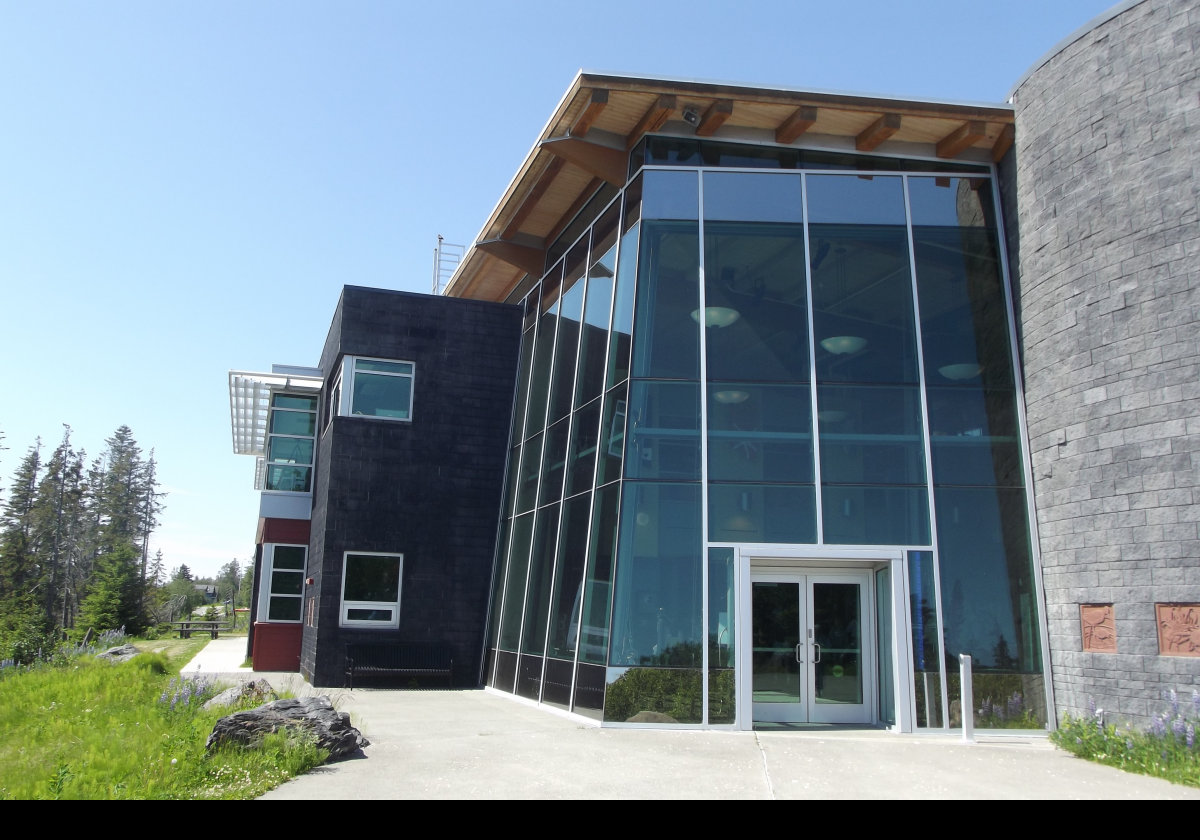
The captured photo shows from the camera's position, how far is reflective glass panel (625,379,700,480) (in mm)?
11930

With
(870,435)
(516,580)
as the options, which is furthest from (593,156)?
(516,580)

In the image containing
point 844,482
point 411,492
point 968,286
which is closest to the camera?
point 844,482

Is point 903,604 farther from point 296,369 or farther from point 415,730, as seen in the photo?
point 296,369

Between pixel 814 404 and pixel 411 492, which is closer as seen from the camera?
pixel 814 404

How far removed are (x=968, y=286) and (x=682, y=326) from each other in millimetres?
3979

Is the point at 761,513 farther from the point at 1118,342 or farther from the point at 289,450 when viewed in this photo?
the point at 289,450

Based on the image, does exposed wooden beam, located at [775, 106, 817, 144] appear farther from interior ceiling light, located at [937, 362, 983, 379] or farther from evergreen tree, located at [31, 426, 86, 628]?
evergreen tree, located at [31, 426, 86, 628]

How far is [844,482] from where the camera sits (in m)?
11.9

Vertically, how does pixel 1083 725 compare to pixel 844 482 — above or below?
below

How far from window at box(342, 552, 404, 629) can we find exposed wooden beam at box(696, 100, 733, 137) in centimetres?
927

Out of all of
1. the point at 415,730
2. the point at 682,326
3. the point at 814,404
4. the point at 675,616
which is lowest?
the point at 415,730

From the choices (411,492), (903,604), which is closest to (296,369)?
(411,492)

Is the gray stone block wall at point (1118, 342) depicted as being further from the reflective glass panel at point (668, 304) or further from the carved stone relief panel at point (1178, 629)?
the reflective glass panel at point (668, 304)

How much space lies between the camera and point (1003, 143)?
42.5 ft
